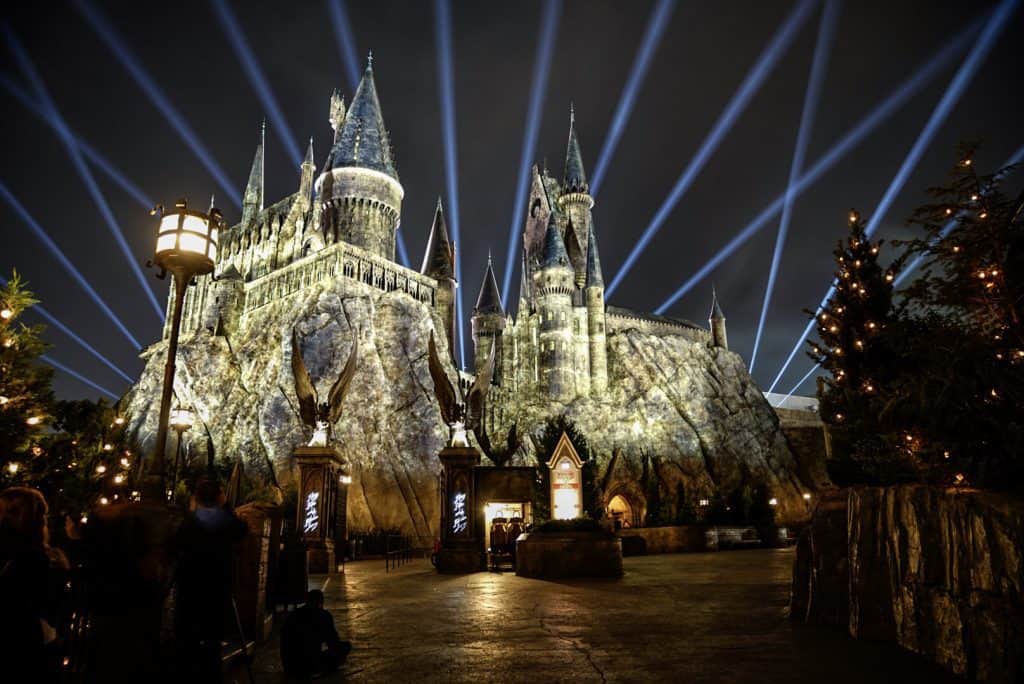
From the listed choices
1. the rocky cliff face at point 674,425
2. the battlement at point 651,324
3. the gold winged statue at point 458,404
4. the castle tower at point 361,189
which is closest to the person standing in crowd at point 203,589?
the gold winged statue at point 458,404

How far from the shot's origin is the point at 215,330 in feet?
151

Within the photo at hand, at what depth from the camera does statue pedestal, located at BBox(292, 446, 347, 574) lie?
14562 mm

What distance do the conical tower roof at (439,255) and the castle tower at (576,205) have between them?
13066 millimetres

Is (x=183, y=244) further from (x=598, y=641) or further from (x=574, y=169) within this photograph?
(x=574, y=169)

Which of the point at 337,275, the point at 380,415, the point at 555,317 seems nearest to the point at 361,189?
the point at 337,275

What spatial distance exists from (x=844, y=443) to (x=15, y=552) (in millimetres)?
9286

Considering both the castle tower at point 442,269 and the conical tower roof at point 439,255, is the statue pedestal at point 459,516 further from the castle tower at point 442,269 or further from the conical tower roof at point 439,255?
the conical tower roof at point 439,255

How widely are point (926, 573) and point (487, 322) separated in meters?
57.1

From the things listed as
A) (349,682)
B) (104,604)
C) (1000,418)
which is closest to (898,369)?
(1000,418)

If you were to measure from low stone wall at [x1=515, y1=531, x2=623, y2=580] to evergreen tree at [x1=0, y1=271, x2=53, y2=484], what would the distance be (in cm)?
864

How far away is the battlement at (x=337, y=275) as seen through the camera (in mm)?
43594

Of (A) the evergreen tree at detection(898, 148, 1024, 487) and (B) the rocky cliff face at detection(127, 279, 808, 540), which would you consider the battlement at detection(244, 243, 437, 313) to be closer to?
(B) the rocky cliff face at detection(127, 279, 808, 540)

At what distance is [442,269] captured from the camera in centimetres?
5441

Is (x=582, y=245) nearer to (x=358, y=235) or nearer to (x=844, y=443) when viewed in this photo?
(x=358, y=235)
